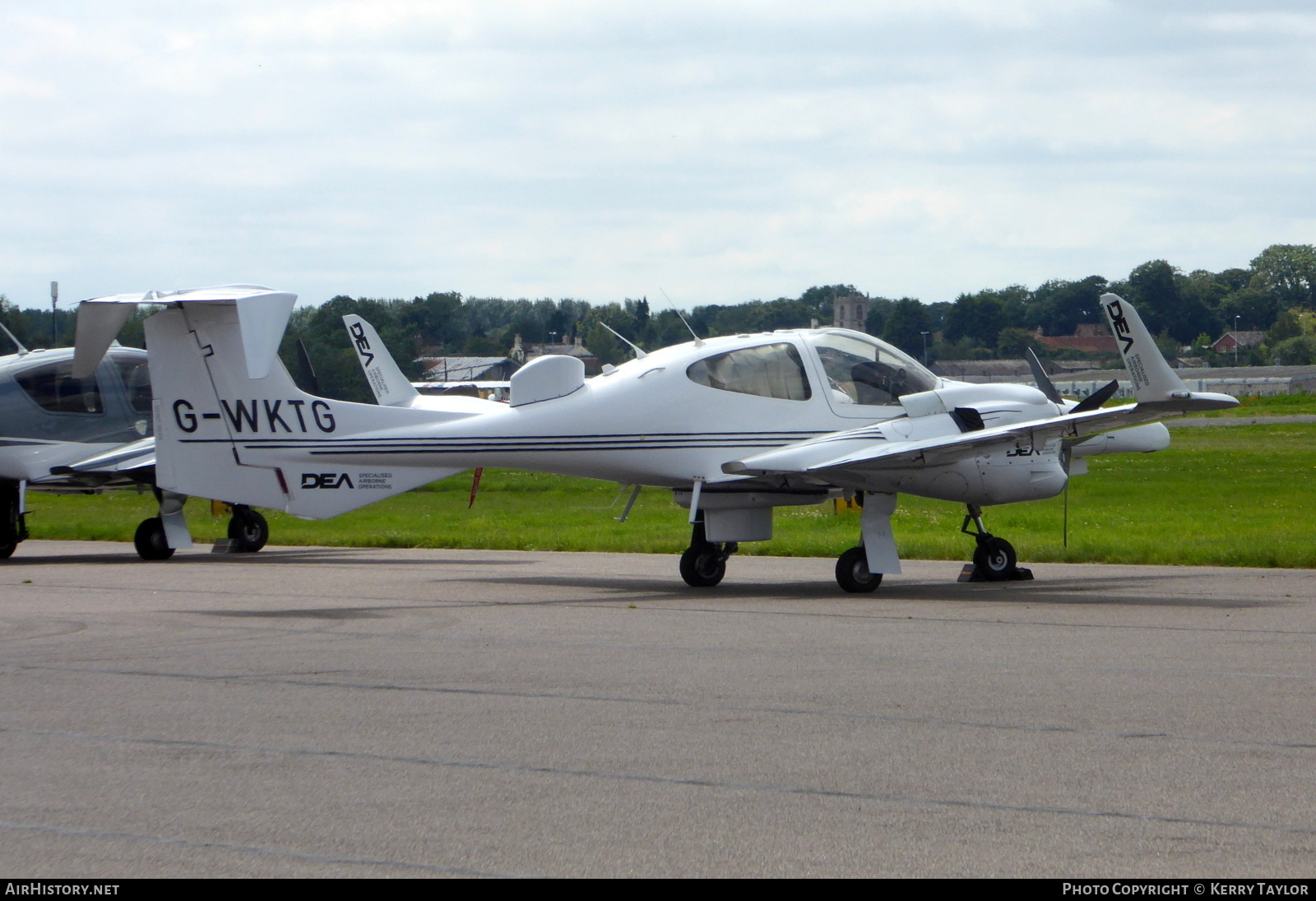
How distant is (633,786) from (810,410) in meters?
9.04

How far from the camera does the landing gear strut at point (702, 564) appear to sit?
14859mm

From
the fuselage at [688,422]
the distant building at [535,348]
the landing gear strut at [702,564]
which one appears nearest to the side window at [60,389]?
the fuselage at [688,422]

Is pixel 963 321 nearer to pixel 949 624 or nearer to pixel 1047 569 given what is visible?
pixel 1047 569

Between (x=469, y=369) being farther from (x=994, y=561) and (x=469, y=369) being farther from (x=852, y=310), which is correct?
(x=994, y=561)

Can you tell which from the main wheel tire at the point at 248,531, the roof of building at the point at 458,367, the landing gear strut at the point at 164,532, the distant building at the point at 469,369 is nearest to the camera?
the landing gear strut at the point at 164,532

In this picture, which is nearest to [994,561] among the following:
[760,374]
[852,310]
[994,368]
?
[760,374]

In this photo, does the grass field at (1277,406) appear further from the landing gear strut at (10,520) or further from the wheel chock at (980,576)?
the landing gear strut at (10,520)

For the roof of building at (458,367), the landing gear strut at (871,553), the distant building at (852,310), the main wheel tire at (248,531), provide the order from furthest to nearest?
1. the roof of building at (458,367)
2. the distant building at (852,310)
3. the main wheel tire at (248,531)
4. the landing gear strut at (871,553)

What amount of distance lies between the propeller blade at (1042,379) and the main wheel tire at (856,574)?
10.1 feet

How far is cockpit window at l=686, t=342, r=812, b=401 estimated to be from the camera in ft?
48.2

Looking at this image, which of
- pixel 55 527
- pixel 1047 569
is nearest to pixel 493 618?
pixel 1047 569

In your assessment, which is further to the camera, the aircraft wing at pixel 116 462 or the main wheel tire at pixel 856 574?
the aircraft wing at pixel 116 462

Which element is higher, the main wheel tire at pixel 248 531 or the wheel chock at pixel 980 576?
the wheel chock at pixel 980 576

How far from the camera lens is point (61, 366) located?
2009 cm
